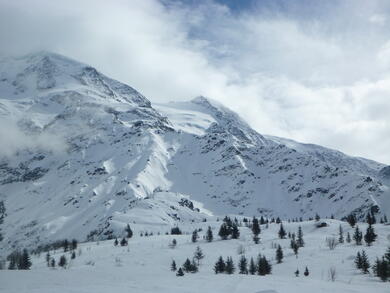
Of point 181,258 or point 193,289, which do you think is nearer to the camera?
point 193,289

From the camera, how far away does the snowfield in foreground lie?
30.8 m

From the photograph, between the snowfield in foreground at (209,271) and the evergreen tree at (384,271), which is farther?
the evergreen tree at (384,271)

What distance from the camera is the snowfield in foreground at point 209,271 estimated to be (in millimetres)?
30766

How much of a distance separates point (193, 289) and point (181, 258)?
91.4 m

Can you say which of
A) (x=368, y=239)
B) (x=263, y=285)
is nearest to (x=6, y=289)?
(x=263, y=285)

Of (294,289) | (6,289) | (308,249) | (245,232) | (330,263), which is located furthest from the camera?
(245,232)

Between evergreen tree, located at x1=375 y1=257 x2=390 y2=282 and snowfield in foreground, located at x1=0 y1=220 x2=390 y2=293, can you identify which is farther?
evergreen tree, located at x1=375 y1=257 x2=390 y2=282

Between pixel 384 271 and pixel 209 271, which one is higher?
pixel 384 271

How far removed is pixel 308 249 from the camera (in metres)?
117

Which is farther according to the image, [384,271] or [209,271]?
[209,271]

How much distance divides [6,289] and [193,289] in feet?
36.4

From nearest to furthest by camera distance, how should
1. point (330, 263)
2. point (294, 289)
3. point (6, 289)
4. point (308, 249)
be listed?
point (6, 289)
point (294, 289)
point (330, 263)
point (308, 249)

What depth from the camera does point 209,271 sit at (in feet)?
320

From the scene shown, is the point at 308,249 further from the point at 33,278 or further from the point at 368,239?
the point at 33,278
